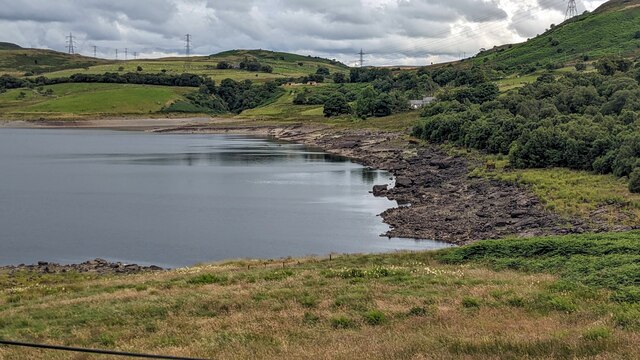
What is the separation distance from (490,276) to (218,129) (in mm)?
162241

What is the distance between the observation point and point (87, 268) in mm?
40438

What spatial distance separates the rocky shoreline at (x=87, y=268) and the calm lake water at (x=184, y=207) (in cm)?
212

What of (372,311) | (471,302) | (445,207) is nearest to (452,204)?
(445,207)

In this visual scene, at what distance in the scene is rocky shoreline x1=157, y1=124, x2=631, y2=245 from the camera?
49156mm

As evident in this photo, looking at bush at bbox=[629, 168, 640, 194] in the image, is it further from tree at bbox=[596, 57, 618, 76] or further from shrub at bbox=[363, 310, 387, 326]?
tree at bbox=[596, 57, 618, 76]

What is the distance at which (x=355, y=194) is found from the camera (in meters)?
73.4

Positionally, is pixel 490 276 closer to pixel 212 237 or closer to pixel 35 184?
pixel 212 237

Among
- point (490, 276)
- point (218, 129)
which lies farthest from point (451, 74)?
point (490, 276)

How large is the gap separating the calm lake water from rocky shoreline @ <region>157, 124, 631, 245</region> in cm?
269

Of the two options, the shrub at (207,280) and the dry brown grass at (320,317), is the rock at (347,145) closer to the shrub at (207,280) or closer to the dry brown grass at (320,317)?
the dry brown grass at (320,317)

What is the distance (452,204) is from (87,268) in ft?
112

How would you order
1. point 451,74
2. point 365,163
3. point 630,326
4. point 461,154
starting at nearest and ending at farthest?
point 630,326, point 461,154, point 365,163, point 451,74

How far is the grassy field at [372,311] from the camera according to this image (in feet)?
43.9

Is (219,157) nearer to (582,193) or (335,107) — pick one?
(335,107)
